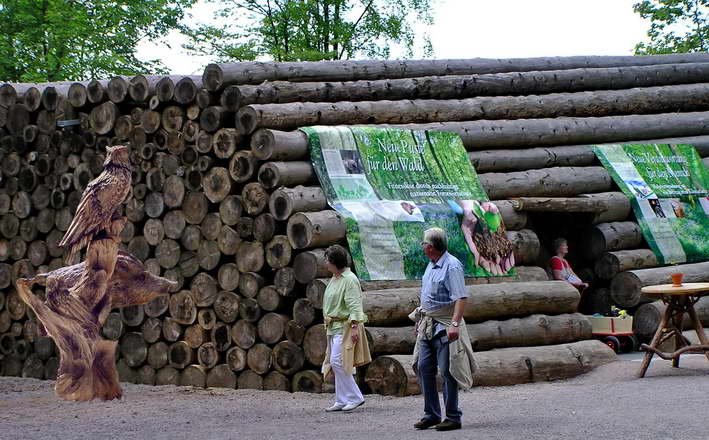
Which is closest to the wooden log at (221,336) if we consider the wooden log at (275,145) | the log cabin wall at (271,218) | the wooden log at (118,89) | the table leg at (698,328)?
the log cabin wall at (271,218)

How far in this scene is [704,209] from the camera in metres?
16.5

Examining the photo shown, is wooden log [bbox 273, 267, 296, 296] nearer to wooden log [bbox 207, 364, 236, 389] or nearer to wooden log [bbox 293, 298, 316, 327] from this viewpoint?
wooden log [bbox 293, 298, 316, 327]

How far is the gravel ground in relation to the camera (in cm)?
842

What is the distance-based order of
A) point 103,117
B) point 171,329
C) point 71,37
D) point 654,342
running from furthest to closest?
point 71,37 → point 103,117 → point 171,329 → point 654,342

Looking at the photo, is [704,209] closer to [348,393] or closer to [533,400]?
[533,400]

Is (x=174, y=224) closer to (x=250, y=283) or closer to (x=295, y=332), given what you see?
(x=250, y=283)

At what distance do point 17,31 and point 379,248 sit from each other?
20562 millimetres

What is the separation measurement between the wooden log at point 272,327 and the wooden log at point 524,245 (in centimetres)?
368

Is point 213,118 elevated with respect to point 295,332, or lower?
elevated

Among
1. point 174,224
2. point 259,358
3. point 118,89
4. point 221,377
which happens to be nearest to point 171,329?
point 221,377

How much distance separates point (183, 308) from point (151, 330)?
625 millimetres

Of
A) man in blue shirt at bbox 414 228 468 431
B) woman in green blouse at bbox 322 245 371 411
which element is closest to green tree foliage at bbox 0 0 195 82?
woman in green blouse at bbox 322 245 371 411

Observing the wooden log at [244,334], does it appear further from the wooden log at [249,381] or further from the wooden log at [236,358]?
the wooden log at [249,381]

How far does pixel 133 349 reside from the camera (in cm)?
1315
